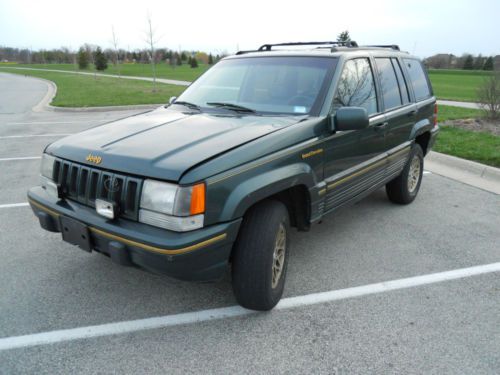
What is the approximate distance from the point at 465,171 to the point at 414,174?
6.41 ft

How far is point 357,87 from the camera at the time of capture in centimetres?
374

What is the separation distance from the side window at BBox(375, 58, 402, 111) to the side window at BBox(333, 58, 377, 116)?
0.25 m

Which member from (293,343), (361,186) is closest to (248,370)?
(293,343)

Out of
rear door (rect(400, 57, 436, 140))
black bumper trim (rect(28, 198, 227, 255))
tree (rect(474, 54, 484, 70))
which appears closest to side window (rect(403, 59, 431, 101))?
rear door (rect(400, 57, 436, 140))

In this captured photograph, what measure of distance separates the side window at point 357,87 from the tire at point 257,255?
1176mm

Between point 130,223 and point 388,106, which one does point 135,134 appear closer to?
point 130,223

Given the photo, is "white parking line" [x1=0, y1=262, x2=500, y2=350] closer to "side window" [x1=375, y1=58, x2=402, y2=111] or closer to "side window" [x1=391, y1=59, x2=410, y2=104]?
"side window" [x1=375, y1=58, x2=402, y2=111]

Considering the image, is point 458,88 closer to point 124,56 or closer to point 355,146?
point 355,146

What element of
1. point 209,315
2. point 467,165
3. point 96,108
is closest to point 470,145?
point 467,165

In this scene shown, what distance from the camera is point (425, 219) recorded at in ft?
15.5

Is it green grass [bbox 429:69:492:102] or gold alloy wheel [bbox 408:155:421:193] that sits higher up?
green grass [bbox 429:69:492:102]

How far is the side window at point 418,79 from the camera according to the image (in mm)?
4969

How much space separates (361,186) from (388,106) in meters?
0.97

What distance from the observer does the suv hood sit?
2.46 metres
